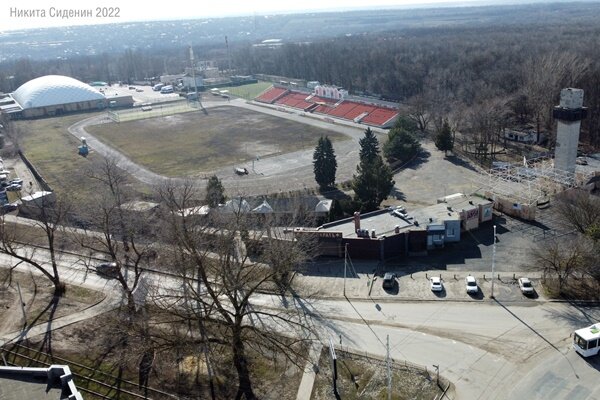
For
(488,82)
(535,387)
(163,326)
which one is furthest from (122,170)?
(488,82)

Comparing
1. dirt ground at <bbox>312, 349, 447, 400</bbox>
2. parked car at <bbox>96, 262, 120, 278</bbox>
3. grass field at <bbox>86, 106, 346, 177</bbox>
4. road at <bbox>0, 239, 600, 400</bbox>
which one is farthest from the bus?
grass field at <bbox>86, 106, 346, 177</bbox>

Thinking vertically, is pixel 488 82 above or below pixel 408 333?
above

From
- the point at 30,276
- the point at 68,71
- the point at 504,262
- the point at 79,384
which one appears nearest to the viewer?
the point at 79,384

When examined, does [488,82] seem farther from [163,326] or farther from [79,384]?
[79,384]

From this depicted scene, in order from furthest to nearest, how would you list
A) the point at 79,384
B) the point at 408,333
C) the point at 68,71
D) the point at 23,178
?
1. the point at 68,71
2. the point at 23,178
3. the point at 408,333
4. the point at 79,384

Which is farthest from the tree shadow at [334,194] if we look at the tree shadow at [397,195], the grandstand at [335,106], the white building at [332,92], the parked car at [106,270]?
the white building at [332,92]

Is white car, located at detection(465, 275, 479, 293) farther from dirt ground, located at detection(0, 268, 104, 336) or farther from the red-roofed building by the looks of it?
the red-roofed building

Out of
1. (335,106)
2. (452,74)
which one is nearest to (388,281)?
(335,106)

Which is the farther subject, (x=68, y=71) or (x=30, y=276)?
(x=68, y=71)
